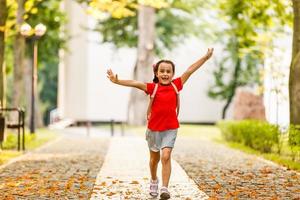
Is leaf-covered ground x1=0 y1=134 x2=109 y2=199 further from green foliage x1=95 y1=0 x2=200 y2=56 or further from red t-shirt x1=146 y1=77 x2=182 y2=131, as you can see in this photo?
green foliage x1=95 y1=0 x2=200 y2=56

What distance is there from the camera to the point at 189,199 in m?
8.02

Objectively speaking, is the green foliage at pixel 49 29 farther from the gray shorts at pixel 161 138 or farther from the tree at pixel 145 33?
the gray shorts at pixel 161 138

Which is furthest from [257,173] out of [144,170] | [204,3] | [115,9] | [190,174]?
[204,3]

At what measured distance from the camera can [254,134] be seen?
711 inches

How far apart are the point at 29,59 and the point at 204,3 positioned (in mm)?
9744

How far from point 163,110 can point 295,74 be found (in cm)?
687

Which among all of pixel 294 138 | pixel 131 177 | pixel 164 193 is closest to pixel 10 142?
pixel 294 138

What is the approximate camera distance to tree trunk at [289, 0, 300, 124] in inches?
561

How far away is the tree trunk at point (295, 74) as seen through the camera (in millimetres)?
14241

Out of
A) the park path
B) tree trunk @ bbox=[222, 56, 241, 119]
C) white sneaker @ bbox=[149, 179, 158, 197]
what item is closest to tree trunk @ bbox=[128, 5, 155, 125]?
tree trunk @ bbox=[222, 56, 241, 119]

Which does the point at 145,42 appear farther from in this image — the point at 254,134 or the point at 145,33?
the point at 254,134

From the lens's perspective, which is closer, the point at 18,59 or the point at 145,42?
the point at 18,59

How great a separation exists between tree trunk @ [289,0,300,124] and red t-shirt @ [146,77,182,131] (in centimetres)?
674

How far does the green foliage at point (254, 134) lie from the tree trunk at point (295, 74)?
4.70ft
